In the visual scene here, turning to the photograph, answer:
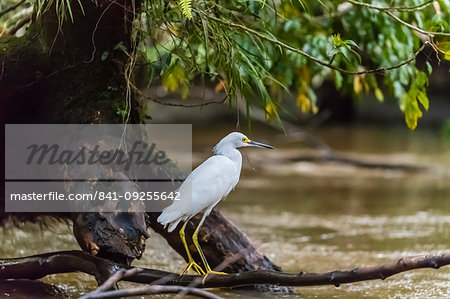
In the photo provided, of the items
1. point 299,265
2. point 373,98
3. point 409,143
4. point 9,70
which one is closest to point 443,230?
point 299,265

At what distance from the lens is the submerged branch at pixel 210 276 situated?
7.88ft

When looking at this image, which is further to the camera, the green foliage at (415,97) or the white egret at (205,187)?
the green foliage at (415,97)

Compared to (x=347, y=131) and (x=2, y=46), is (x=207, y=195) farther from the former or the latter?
(x=347, y=131)

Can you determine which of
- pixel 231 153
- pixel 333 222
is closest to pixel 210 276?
pixel 231 153

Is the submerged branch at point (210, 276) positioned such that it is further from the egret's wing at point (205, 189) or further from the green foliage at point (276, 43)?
the green foliage at point (276, 43)

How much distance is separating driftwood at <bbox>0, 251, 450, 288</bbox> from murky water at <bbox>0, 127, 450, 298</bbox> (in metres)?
0.27

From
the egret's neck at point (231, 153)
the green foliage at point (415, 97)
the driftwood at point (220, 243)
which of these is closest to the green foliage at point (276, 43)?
the green foliage at point (415, 97)

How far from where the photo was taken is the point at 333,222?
511 centimetres

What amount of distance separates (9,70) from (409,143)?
7.87 meters

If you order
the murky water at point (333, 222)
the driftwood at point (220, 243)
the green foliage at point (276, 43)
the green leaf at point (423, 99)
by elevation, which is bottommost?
the murky water at point (333, 222)

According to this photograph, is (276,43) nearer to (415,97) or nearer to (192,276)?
(415,97)

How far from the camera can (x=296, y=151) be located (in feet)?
30.0

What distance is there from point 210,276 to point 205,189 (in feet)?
1.08

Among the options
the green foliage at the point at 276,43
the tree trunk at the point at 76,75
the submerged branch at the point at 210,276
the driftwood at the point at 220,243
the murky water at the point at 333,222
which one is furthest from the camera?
the murky water at the point at 333,222
